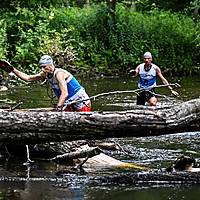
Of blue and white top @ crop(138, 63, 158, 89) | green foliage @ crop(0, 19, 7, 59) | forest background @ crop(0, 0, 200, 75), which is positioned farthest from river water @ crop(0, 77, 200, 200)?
forest background @ crop(0, 0, 200, 75)

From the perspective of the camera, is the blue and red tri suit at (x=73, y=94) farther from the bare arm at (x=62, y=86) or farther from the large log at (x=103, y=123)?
the large log at (x=103, y=123)

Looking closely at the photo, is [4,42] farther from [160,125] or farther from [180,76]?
[160,125]

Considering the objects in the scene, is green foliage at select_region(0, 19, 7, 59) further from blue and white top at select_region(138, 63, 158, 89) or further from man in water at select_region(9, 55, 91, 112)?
man in water at select_region(9, 55, 91, 112)

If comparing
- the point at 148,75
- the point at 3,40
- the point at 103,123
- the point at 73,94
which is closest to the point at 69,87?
the point at 73,94

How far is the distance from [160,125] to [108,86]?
1628cm

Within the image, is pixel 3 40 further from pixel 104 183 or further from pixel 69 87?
pixel 104 183

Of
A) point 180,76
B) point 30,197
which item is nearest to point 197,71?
point 180,76

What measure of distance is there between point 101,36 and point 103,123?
24100mm

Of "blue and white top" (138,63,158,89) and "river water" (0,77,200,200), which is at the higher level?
"blue and white top" (138,63,158,89)

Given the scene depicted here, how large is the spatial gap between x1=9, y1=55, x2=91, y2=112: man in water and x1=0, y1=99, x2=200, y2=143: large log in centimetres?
168

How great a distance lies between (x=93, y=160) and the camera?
9672 millimetres

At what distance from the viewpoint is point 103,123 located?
798 cm

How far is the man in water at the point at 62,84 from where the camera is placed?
33.9 ft

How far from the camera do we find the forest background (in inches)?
1152
